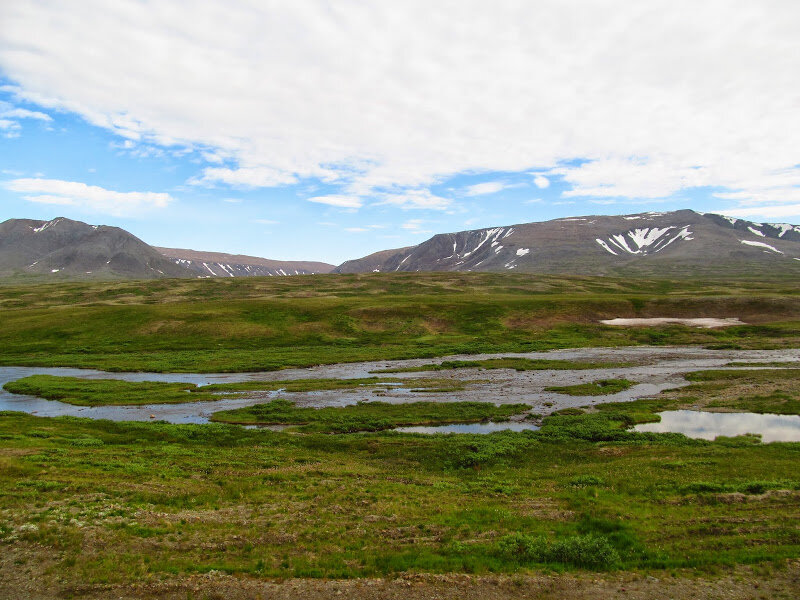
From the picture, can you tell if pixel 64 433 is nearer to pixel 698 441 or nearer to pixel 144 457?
pixel 144 457

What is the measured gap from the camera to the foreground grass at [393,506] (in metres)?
17.5

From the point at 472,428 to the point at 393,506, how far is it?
20.1m

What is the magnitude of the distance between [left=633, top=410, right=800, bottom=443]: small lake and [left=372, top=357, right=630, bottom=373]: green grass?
25.9 m

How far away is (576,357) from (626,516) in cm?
6122

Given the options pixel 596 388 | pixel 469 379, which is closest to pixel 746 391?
pixel 596 388

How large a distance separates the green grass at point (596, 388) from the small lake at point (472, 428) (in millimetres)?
14562

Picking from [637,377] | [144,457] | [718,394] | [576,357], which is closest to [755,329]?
[576,357]

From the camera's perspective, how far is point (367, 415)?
4644cm

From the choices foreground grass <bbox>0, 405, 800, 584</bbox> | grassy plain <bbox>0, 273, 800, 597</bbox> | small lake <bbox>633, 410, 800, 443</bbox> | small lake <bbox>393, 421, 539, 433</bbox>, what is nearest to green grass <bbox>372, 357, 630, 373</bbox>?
grassy plain <bbox>0, 273, 800, 597</bbox>

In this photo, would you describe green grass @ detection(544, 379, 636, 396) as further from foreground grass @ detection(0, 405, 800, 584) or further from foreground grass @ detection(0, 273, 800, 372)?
foreground grass @ detection(0, 273, 800, 372)

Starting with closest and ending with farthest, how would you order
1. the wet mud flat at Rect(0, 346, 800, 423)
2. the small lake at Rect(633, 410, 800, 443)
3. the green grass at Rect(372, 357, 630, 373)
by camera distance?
the small lake at Rect(633, 410, 800, 443) < the wet mud flat at Rect(0, 346, 800, 423) < the green grass at Rect(372, 357, 630, 373)

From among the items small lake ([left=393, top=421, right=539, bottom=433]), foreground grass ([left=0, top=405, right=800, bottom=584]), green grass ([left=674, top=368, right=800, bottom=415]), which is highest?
foreground grass ([left=0, top=405, right=800, bottom=584])

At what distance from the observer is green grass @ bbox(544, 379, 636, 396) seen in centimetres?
5410

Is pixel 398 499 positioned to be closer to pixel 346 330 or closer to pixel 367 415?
pixel 367 415
